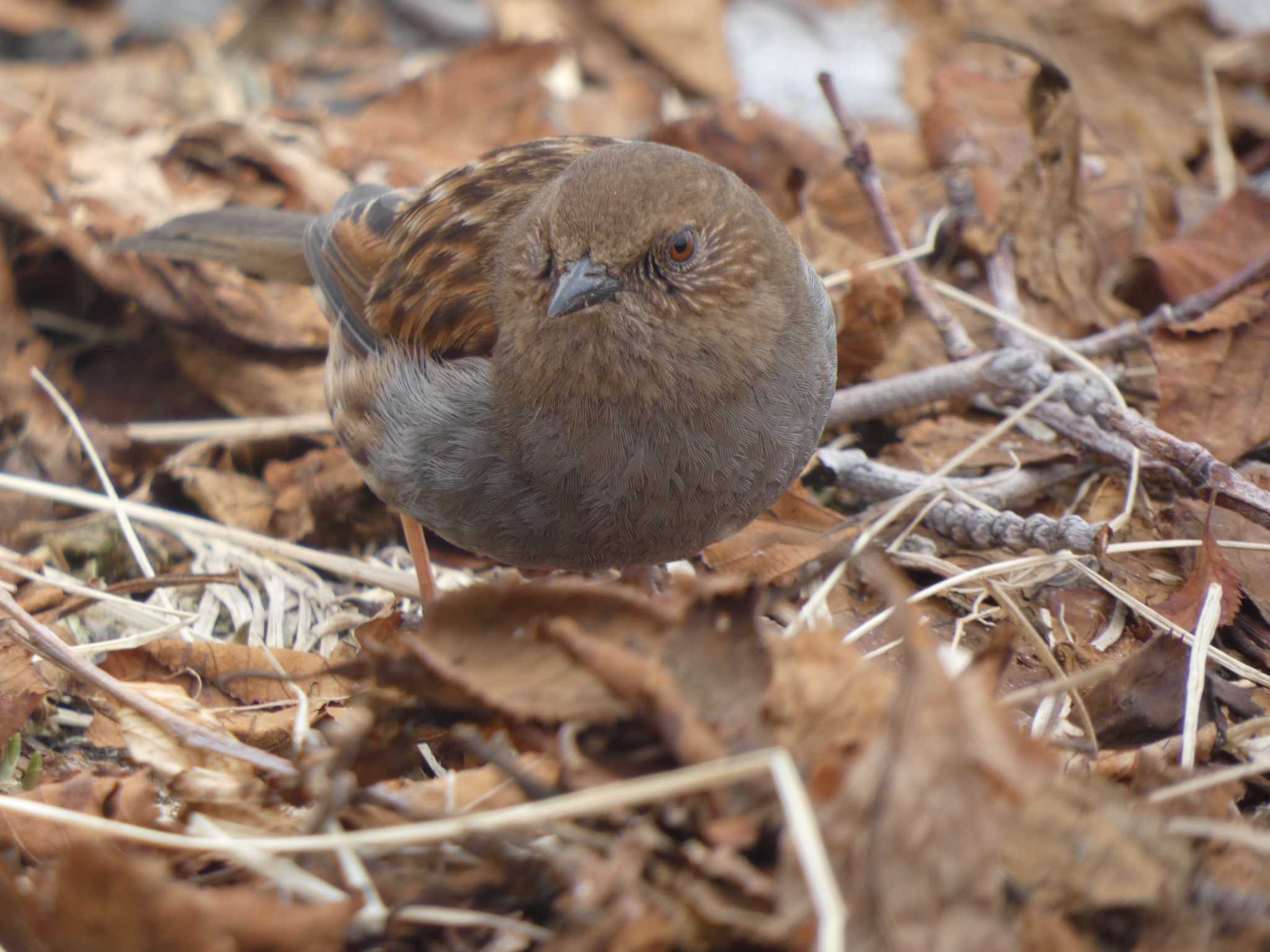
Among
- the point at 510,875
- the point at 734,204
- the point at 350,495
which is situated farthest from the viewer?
the point at 350,495

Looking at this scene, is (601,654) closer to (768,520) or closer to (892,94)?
(768,520)

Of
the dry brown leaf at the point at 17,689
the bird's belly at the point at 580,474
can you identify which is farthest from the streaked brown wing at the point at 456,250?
the dry brown leaf at the point at 17,689

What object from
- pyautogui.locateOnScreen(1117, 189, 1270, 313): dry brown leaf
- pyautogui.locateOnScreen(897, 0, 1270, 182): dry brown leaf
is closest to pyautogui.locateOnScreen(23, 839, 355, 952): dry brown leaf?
pyautogui.locateOnScreen(1117, 189, 1270, 313): dry brown leaf

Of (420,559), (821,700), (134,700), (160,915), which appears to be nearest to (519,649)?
(821,700)

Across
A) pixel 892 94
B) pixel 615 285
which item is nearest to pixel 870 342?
pixel 615 285

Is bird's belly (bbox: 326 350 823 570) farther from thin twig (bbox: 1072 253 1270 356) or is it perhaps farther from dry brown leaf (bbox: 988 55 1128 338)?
dry brown leaf (bbox: 988 55 1128 338)

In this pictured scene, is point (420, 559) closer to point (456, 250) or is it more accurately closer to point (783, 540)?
point (456, 250)

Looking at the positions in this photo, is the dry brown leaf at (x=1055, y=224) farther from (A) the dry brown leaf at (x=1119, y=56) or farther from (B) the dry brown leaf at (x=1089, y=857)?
(B) the dry brown leaf at (x=1089, y=857)
